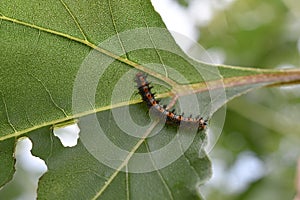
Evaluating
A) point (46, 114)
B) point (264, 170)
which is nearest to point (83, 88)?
point (46, 114)

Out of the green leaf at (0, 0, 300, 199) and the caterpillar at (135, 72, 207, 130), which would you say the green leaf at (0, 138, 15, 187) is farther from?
the caterpillar at (135, 72, 207, 130)

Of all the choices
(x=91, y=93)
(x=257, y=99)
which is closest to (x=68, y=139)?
(x=91, y=93)

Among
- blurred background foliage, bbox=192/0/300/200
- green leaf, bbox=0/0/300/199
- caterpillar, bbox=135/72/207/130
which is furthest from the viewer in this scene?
blurred background foliage, bbox=192/0/300/200

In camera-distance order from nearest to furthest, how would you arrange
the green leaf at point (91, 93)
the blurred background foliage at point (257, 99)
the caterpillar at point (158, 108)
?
the green leaf at point (91, 93), the caterpillar at point (158, 108), the blurred background foliage at point (257, 99)

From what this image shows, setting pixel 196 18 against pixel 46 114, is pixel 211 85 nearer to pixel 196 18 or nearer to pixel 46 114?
pixel 46 114

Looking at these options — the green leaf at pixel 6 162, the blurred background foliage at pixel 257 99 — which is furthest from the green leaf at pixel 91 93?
the blurred background foliage at pixel 257 99

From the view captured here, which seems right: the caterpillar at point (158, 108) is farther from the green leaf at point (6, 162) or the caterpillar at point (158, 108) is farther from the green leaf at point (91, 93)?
the green leaf at point (6, 162)

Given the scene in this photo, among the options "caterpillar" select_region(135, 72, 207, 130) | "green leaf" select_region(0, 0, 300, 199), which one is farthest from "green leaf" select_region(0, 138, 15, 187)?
"caterpillar" select_region(135, 72, 207, 130)
